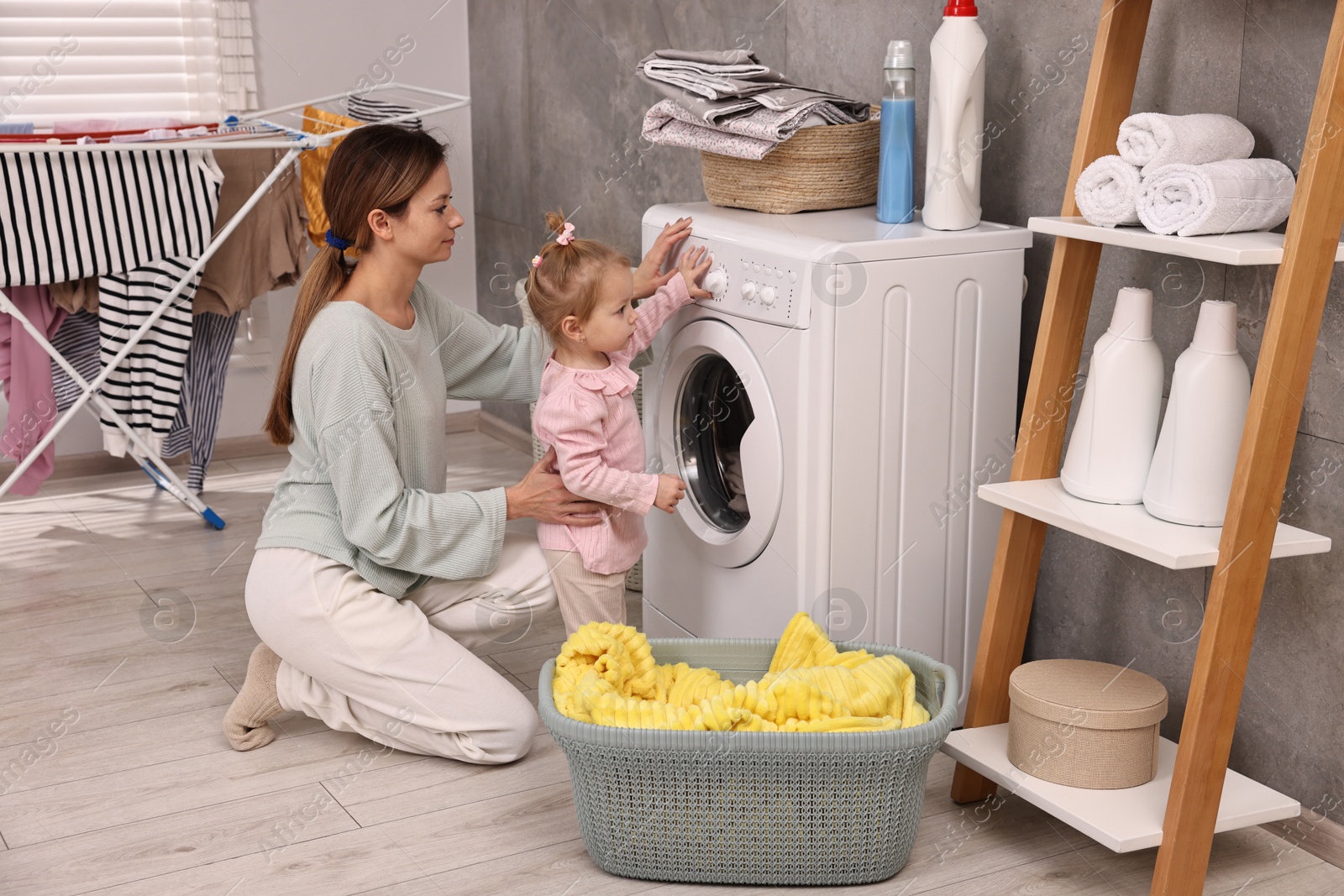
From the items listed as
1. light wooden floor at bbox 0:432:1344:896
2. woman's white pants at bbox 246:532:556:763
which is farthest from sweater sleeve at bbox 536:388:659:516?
light wooden floor at bbox 0:432:1344:896

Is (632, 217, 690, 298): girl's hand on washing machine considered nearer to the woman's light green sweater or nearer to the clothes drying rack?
the woman's light green sweater

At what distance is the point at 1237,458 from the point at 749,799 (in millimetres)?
749

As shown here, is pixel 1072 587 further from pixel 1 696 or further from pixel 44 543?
pixel 44 543

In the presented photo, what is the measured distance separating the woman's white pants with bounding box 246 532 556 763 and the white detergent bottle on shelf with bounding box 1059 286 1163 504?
98 cm

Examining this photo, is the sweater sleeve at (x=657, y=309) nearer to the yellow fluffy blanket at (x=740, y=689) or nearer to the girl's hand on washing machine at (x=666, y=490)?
the girl's hand on washing machine at (x=666, y=490)

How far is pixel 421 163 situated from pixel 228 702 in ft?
3.47

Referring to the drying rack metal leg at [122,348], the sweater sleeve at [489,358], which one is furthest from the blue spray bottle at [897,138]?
the drying rack metal leg at [122,348]

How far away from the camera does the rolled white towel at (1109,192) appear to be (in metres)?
1.71

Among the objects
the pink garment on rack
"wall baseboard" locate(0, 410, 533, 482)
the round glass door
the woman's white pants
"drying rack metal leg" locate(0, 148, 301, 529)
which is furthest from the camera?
"wall baseboard" locate(0, 410, 533, 482)

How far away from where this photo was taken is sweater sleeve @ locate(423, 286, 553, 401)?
2.36 meters

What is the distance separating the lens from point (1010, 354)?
2.16m

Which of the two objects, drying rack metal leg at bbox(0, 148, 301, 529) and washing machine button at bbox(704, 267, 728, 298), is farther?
drying rack metal leg at bbox(0, 148, 301, 529)

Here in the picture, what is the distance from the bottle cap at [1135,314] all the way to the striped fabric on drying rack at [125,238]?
2.12 m

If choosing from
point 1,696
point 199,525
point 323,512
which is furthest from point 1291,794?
point 199,525
